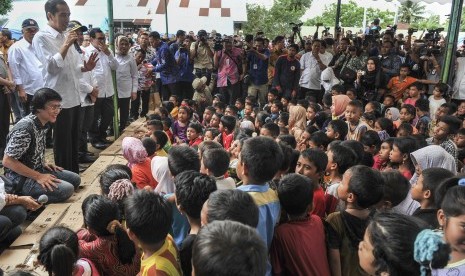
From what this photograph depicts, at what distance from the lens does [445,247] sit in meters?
1.27

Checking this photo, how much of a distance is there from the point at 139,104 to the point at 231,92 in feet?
5.58

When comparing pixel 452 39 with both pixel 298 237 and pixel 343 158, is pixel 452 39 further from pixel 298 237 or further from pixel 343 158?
pixel 298 237

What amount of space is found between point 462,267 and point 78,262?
63.4 inches

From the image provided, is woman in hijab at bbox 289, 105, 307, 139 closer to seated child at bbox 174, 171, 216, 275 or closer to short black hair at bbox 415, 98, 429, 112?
short black hair at bbox 415, 98, 429, 112

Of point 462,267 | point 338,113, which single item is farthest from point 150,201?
point 338,113

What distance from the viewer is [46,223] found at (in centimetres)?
295

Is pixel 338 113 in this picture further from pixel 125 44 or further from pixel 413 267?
pixel 413 267

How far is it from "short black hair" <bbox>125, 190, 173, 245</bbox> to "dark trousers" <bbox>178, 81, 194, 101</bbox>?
18.3ft

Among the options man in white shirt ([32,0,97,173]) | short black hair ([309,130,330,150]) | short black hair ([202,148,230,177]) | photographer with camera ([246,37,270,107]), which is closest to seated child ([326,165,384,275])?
short black hair ([202,148,230,177])

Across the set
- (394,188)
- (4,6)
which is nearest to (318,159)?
(394,188)

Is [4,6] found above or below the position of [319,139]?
above

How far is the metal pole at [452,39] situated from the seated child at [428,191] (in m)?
4.36

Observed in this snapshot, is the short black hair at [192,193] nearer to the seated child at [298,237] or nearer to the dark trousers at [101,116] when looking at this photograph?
the seated child at [298,237]

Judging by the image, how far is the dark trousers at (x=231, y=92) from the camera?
743cm
